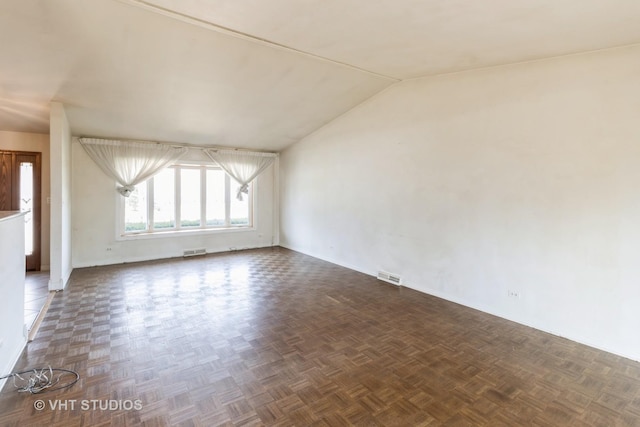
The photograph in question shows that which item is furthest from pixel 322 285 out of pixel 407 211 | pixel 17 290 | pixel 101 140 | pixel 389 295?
pixel 101 140

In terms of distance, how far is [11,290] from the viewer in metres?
2.53

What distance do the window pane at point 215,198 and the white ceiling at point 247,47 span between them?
2.16 meters

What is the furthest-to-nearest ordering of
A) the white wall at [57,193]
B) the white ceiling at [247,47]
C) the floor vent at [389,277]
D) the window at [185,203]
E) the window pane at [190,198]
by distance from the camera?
the window pane at [190,198] → the window at [185,203] → the floor vent at [389,277] → the white wall at [57,193] → the white ceiling at [247,47]

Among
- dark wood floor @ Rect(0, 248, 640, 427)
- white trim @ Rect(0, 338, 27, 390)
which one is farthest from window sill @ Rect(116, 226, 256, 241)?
white trim @ Rect(0, 338, 27, 390)

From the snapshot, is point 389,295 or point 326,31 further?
point 389,295

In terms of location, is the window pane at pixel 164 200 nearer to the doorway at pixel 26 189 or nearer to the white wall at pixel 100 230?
the white wall at pixel 100 230

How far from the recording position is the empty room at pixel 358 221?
7.54ft

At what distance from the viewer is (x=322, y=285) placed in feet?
15.9

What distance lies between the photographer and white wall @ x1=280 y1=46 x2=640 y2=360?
291cm

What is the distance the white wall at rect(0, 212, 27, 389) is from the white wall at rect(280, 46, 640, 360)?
4.48m

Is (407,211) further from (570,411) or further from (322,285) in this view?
(570,411)

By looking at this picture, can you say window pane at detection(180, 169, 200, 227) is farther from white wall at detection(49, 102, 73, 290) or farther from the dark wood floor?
the dark wood floor

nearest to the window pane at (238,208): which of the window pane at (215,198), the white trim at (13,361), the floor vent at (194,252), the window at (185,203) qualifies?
the window at (185,203)

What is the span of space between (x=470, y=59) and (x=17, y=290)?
5103 millimetres
